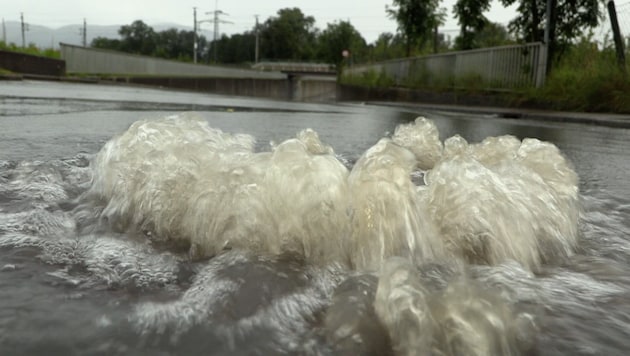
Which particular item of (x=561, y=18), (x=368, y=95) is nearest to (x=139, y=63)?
(x=368, y=95)

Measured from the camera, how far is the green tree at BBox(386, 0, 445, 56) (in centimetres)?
2653

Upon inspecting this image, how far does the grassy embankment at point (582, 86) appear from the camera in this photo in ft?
38.1

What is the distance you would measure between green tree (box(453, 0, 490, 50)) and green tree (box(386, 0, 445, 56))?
6181mm

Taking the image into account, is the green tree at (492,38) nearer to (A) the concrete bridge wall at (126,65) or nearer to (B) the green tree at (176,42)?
(A) the concrete bridge wall at (126,65)

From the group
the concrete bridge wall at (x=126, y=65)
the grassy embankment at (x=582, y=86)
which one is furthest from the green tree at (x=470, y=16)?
the concrete bridge wall at (x=126, y=65)

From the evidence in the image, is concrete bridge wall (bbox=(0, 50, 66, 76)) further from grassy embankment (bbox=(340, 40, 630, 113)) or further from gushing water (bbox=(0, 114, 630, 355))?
gushing water (bbox=(0, 114, 630, 355))

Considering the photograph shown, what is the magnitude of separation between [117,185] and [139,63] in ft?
136

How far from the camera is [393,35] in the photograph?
4384 cm

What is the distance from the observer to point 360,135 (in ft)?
17.7

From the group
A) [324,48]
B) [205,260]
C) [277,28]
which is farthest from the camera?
[277,28]

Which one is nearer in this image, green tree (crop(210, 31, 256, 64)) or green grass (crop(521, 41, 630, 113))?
green grass (crop(521, 41, 630, 113))

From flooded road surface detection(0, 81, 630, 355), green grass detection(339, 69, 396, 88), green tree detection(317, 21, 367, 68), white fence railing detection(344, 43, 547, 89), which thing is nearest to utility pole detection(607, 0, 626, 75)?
white fence railing detection(344, 43, 547, 89)

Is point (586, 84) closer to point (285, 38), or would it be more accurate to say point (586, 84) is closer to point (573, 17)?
point (573, 17)

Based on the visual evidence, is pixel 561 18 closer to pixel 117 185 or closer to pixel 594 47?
pixel 594 47
